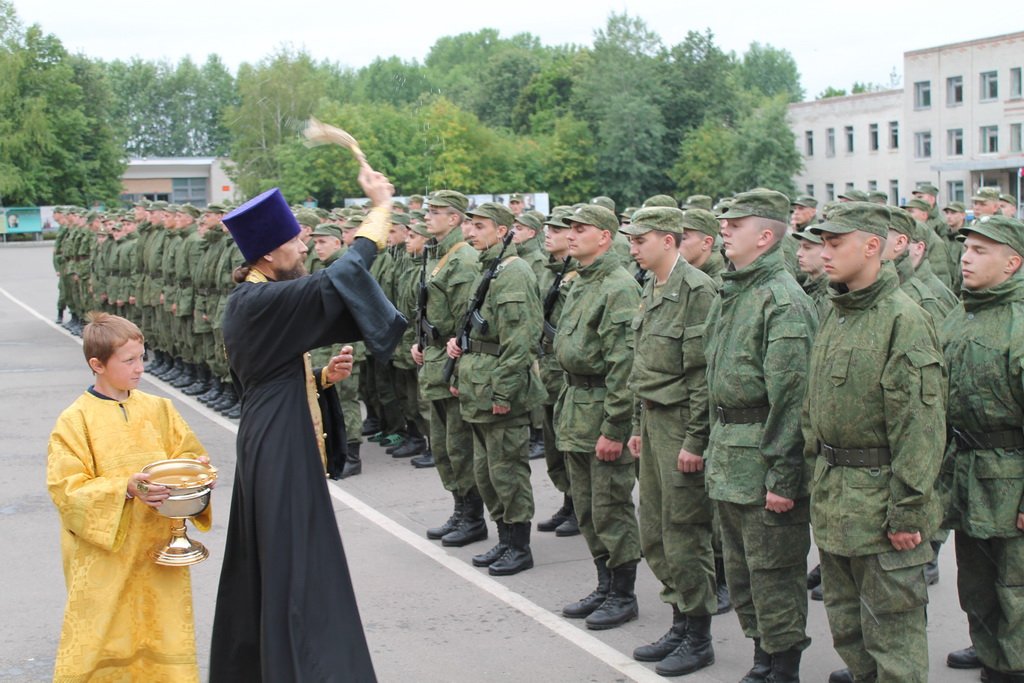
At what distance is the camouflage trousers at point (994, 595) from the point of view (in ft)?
18.0

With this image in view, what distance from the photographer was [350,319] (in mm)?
4785

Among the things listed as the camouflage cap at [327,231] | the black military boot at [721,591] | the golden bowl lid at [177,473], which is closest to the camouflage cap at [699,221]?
the black military boot at [721,591]

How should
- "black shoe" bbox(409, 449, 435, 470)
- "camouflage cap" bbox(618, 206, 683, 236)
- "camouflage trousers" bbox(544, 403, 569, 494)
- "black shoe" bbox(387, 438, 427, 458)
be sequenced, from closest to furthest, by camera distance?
"camouflage cap" bbox(618, 206, 683, 236), "camouflage trousers" bbox(544, 403, 569, 494), "black shoe" bbox(409, 449, 435, 470), "black shoe" bbox(387, 438, 427, 458)

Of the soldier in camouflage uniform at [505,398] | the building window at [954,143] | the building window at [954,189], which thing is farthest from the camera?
the building window at [954,143]

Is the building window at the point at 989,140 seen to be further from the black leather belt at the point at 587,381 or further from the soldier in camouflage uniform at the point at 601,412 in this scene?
the black leather belt at the point at 587,381

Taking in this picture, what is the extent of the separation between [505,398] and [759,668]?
103 inches

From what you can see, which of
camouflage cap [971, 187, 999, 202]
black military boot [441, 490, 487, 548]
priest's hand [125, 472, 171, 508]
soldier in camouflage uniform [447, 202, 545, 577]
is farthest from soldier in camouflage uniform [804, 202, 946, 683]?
camouflage cap [971, 187, 999, 202]

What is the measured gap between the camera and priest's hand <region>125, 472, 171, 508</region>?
501cm

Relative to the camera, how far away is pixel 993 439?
5.57 metres

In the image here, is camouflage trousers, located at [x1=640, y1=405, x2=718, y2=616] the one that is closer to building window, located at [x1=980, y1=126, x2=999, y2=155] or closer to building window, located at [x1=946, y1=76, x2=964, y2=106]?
building window, located at [x1=980, y1=126, x2=999, y2=155]

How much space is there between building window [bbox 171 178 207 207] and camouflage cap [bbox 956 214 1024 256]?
93.0 m

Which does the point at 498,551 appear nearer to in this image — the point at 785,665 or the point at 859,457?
the point at 785,665

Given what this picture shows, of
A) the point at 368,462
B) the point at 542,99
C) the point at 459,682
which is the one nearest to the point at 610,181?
the point at 542,99

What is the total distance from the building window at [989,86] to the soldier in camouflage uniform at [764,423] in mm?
60997
